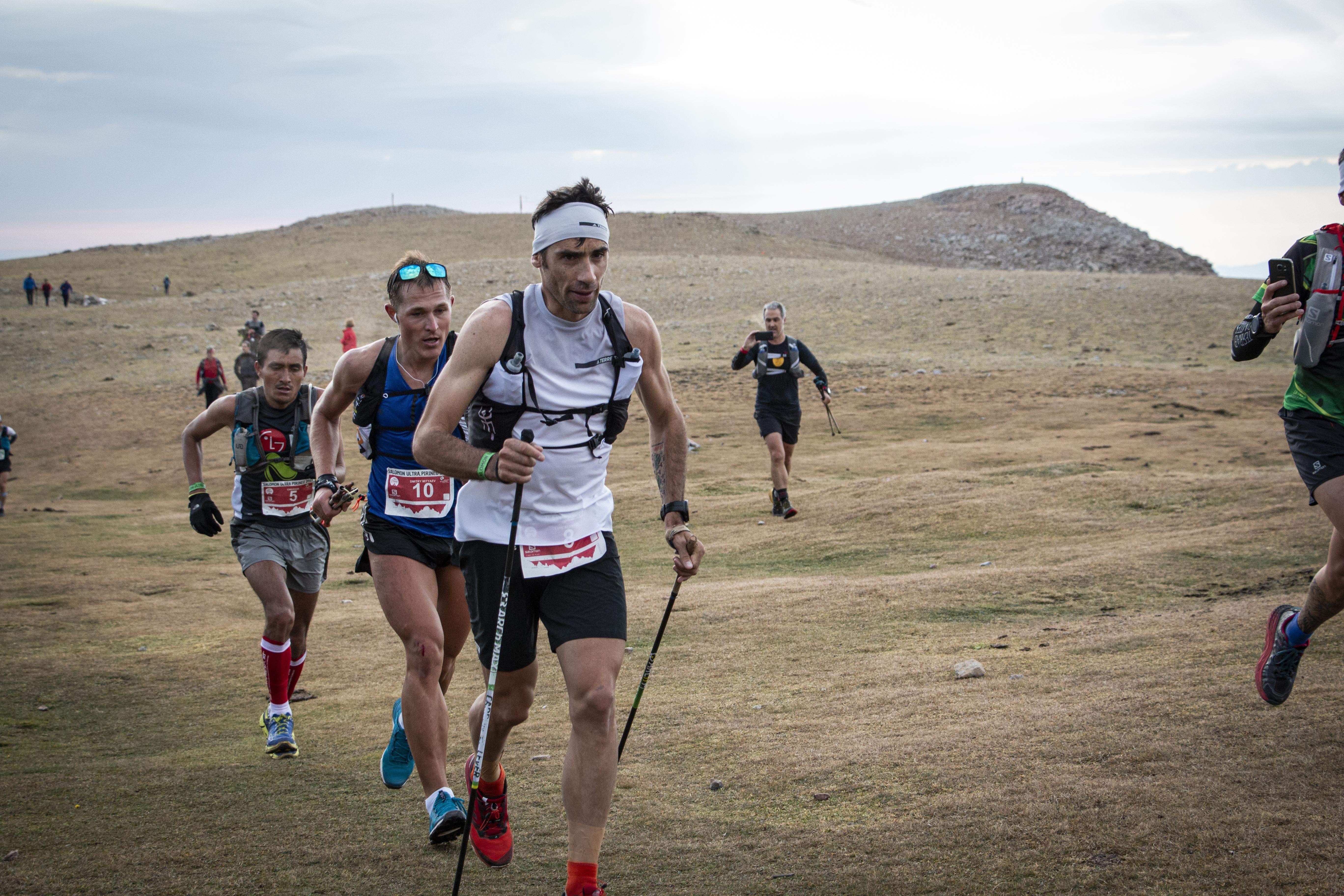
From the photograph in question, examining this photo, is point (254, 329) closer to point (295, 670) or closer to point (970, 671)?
point (295, 670)

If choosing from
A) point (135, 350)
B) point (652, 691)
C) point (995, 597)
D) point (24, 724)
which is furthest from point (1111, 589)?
point (135, 350)

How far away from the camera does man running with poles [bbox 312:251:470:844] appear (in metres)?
4.97

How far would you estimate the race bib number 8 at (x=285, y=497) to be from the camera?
641 centimetres

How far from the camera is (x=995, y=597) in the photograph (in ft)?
27.4

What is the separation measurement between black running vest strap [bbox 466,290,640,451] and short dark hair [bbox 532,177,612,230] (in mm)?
341

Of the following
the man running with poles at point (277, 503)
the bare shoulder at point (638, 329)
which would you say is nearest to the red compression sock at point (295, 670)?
the man running with poles at point (277, 503)

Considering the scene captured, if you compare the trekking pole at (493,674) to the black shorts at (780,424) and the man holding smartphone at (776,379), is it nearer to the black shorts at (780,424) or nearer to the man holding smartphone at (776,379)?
the man holding smartphone at (776,379)

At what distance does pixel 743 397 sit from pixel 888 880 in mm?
22482

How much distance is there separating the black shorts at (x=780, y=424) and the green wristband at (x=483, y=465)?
374 inches

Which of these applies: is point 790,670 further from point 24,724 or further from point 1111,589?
point 24,724

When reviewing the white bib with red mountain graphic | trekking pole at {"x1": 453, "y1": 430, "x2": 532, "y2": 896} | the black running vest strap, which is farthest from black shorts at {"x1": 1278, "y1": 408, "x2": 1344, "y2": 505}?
trekking pole at {"x1": 453, "y1": 430, "x2": 532, "y2": 896}

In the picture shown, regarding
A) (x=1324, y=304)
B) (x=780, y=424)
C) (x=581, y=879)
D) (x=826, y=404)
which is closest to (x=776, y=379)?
(x=780, y=424)

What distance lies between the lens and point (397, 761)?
5270 millimetres

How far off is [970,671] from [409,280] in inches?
153
